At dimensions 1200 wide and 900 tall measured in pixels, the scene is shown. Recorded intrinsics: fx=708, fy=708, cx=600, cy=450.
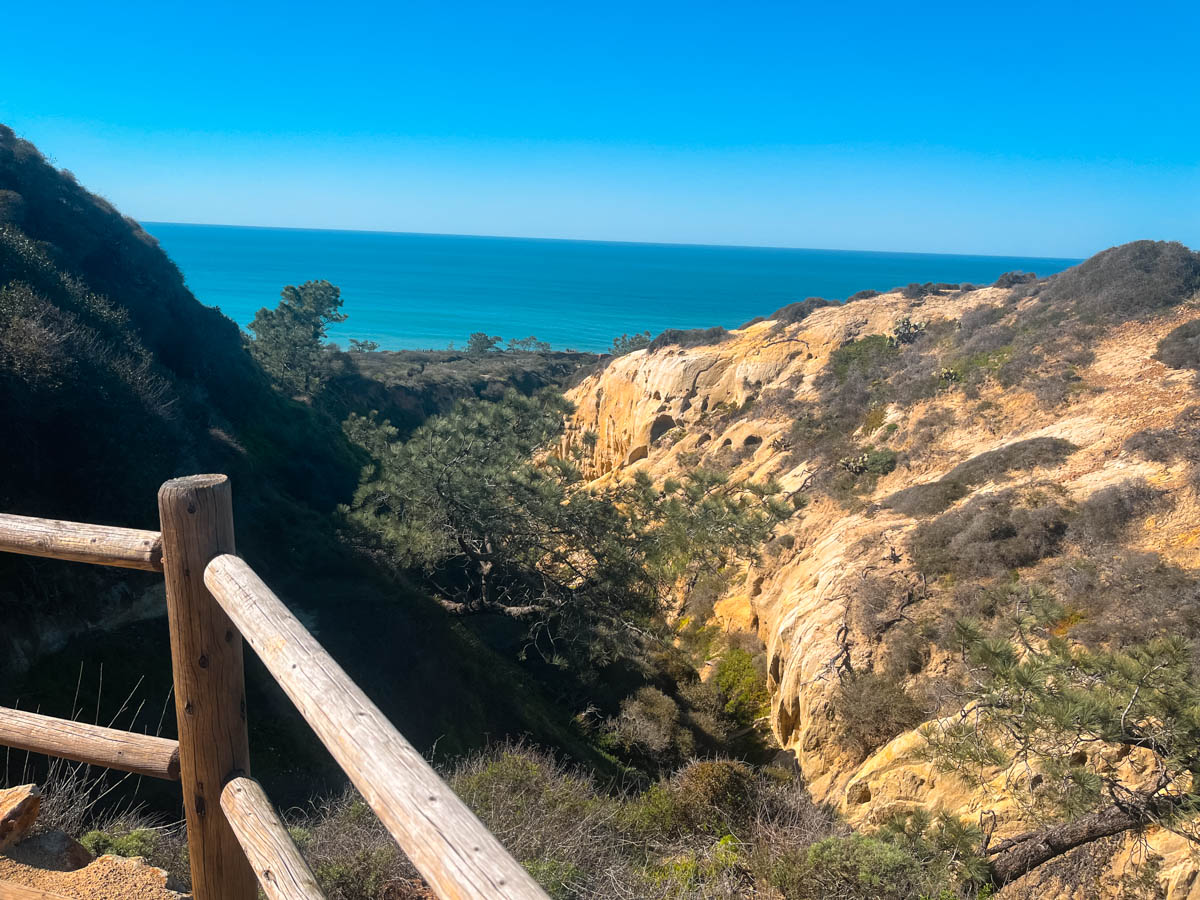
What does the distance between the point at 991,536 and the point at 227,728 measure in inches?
483

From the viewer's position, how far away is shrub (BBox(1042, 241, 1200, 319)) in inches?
732

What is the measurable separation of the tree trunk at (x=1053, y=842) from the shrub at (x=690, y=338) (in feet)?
91.9

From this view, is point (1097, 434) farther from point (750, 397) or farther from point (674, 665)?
point (750, 397)

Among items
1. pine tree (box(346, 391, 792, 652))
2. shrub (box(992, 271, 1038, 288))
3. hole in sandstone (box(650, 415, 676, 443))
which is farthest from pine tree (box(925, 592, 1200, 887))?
shrub (box(992, 271, 1038, 288))

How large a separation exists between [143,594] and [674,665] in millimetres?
10216

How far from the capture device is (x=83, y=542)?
2355 mm

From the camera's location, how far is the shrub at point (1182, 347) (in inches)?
604

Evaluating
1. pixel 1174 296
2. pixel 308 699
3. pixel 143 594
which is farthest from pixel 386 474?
pixel 1174 296

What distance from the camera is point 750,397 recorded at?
88.7 ft

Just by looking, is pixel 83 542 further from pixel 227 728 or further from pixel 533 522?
pixel 533 522

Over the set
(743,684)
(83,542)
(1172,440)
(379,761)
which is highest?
(83,542)

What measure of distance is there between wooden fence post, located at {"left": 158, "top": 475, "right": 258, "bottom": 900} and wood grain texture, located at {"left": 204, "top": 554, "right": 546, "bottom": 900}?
0.11 metres

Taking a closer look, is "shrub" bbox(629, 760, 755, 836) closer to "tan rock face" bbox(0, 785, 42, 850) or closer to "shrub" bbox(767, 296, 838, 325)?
"tan rock face" bbox(0, 785, 42, 850)

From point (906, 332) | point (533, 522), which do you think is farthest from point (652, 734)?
point (906, 332)
